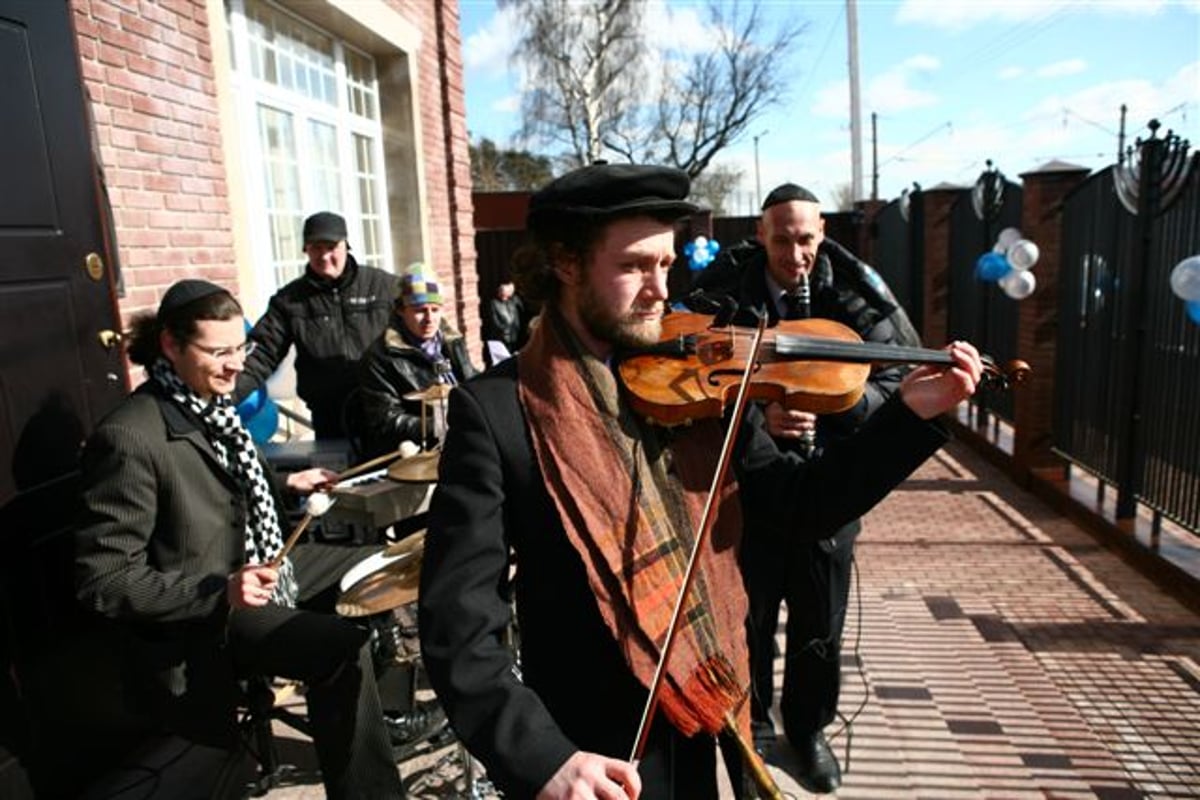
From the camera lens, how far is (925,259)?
9.82 m

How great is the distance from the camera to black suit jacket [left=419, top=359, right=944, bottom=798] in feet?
4.15

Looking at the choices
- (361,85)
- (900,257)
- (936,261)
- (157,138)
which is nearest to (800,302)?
(157,138)

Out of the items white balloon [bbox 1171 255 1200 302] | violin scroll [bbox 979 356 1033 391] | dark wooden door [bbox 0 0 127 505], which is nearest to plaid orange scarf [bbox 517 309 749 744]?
violin scroll [bbox 979 356 1033 391]

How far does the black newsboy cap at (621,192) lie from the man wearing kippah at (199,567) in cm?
144

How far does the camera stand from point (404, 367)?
12.5 ft

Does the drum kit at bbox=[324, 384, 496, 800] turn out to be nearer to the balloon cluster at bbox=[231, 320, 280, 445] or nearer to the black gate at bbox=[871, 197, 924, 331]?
the balloon cluster at bbox=[231, 320, 280, 445]

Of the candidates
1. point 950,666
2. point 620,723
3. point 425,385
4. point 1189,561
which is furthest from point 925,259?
point 620,723

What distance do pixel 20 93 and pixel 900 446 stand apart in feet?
9.37

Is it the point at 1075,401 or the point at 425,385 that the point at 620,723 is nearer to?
the point at 425,385

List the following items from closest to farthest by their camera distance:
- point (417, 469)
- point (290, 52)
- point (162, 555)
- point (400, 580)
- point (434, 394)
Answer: point (162, 555)
point (400, 580)
point (417, 469)
point (434, 394)
point (290, 52)

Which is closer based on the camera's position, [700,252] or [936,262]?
[936,262]

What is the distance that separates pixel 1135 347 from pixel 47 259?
5.95 meters

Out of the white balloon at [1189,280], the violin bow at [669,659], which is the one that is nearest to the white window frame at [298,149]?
the violin bow at [669,659]

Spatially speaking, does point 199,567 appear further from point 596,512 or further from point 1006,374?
point 1006,374
